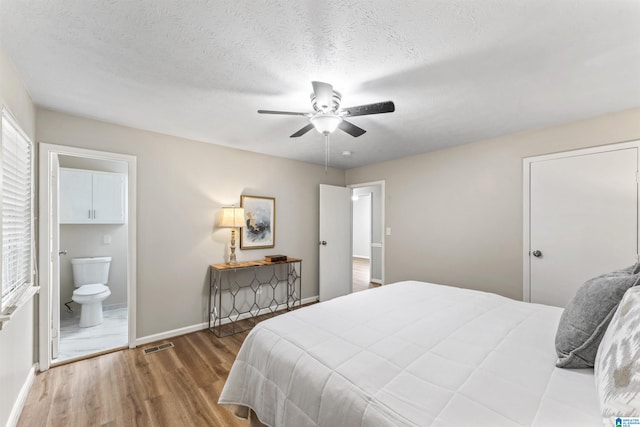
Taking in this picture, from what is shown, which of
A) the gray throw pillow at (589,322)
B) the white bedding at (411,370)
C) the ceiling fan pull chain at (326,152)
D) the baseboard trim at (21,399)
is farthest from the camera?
the ceiling fan pull chain at (326,152)

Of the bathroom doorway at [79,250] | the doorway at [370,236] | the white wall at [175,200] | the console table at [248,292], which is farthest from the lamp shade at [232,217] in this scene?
the doorway at [370,236]

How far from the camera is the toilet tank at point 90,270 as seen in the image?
3.65 m

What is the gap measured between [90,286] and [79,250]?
629 millimetres

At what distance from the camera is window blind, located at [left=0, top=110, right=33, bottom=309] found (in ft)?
5.51

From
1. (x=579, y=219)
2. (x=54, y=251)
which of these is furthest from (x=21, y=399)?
(x=579, y=219)

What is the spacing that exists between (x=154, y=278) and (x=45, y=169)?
139 cm

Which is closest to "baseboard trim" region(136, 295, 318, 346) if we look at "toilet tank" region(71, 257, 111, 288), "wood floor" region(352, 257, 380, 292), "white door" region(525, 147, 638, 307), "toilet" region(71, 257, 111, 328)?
"toilet" region(71, 257, 111, 328)

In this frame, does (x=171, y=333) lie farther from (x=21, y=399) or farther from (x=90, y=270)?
(x=90, y=270)

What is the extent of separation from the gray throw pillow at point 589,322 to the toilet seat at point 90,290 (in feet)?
14.5

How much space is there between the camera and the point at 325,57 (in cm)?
164

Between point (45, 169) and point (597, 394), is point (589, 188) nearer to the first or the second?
point (597, 394)

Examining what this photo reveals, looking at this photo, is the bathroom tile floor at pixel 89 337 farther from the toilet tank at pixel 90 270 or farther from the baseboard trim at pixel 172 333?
the toilet tank at pixel 90 270

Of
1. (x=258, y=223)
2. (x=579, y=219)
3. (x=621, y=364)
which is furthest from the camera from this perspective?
(x=258, y=223)

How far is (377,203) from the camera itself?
21.1 feet
